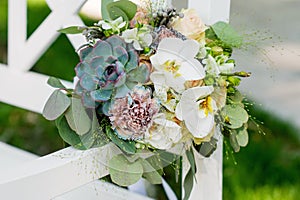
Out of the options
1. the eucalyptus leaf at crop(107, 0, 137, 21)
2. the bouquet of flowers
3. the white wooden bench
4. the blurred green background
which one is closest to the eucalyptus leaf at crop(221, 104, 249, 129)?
the bouquet of flowers

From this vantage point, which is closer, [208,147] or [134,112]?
[134,112]

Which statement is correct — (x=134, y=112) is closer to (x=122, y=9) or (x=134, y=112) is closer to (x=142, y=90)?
(x=142, y=90)

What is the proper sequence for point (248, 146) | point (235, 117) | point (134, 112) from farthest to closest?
1. point (248, 146)
2. point (235, 117)
3. point (134, 112)

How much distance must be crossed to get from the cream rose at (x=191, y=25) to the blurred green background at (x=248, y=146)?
787mm

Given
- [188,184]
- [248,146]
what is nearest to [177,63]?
[188,184]

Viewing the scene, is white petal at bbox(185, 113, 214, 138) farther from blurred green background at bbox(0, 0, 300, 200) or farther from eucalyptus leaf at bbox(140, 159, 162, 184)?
blurred green background at bbox(0, 0, 300, 200)

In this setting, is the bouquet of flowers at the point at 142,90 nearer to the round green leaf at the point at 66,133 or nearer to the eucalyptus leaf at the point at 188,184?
the round green leaf at the point at 66,133

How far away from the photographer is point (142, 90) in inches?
49.8

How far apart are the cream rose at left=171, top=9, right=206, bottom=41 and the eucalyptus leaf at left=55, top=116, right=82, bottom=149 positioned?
0.27m

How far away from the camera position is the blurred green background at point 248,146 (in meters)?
2.55

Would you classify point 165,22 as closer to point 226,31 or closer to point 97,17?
point 226,31

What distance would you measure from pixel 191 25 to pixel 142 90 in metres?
0.18

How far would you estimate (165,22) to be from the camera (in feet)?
4.42

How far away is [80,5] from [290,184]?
1.21 m
